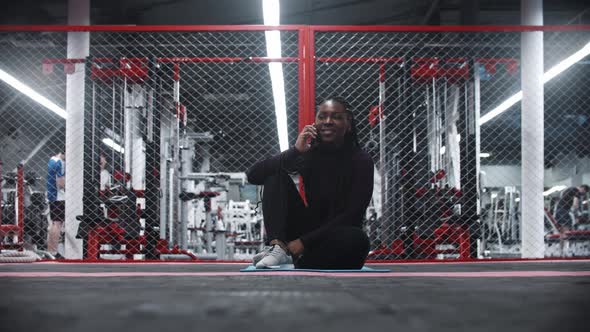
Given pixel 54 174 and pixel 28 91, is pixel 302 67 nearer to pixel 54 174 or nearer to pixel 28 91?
pixel 54 174

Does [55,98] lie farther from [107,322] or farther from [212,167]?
[107,322]

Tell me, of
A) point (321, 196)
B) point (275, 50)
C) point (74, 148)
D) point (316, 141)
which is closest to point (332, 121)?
point (316, 141)

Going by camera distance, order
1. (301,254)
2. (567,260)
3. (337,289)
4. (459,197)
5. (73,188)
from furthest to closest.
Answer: (73,188) < (459,197) < (567,260) < (301,254) < (337,289)

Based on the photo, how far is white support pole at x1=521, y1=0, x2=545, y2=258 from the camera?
4457 millimetres

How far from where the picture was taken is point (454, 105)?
4910mm

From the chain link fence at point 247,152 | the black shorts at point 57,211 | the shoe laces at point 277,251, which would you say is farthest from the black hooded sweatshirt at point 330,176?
the black shorts at point 57,211

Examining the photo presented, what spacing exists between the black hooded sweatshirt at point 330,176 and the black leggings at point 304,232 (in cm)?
6

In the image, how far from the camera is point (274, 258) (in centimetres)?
235

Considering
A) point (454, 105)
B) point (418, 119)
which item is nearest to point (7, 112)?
point (418, 119)

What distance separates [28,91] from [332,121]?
8641 millimetres

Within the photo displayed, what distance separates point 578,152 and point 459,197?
10.0 metres

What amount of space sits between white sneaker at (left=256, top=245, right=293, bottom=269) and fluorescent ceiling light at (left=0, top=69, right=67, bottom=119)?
26.2ft

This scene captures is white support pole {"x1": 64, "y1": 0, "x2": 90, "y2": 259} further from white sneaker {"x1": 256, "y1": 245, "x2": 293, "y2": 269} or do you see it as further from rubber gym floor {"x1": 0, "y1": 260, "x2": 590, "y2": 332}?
rubber gym floor {"x1": 0, "y1": 260, "x2": 590, "y2": 332}

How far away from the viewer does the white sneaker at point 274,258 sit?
2.33 meters
